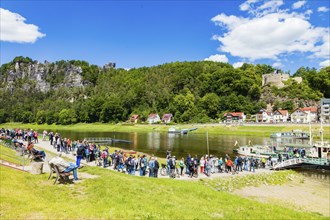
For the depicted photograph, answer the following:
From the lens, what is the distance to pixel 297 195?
26.2m

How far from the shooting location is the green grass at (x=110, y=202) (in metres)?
11.2

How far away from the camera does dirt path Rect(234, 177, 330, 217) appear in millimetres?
22109

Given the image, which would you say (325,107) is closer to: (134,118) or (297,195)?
(134,118)

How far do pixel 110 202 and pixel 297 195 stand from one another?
2051 centimetres

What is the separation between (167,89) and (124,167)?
162069 mm

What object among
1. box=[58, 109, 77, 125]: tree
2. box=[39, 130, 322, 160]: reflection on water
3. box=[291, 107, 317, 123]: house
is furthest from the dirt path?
box=[58, 109, 77, 125]: tree

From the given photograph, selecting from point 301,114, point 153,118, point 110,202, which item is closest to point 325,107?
point 301,114

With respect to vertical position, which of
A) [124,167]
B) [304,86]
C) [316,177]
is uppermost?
[304,86]

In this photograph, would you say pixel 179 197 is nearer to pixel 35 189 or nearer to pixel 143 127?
pixel 35 189

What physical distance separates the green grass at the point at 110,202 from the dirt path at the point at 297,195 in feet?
25.0

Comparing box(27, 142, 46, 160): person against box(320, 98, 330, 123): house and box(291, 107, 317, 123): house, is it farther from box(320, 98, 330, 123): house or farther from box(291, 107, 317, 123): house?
box(320, 98, 330, 123): house

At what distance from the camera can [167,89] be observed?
189 m

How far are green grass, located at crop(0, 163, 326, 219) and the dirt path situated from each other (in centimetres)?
763

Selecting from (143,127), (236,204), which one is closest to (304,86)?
(143,127)
